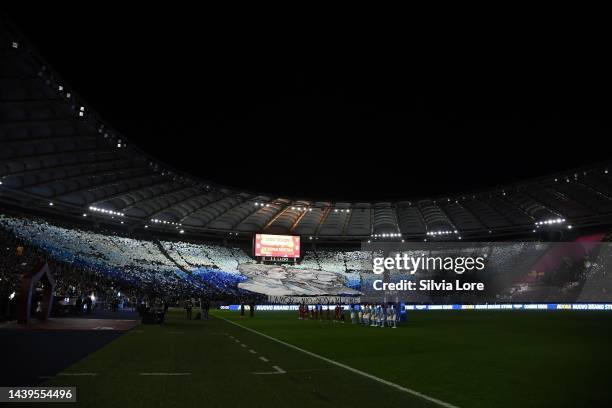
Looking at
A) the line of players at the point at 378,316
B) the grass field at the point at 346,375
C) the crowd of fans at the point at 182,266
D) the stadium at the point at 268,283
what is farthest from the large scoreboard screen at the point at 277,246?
the grass field at the point at 346,375

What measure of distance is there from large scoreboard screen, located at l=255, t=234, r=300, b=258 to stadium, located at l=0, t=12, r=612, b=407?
0.72ft

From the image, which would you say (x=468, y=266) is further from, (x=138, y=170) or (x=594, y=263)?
(x=138, y=170)

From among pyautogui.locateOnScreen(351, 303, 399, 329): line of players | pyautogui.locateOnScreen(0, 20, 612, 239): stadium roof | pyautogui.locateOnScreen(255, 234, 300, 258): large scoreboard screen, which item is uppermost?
pyautogui.locateOnScreen(0, 20, 612, 239): stadium roof

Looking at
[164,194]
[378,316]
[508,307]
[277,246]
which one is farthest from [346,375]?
[277,246]

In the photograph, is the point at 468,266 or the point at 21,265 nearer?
the point at 21,265

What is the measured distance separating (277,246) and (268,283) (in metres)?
9.16

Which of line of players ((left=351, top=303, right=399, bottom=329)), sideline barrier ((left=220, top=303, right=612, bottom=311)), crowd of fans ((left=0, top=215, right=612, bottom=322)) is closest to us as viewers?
line of players ((left=351, top=303, right=399, bottom=329))

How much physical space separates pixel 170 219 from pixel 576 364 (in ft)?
253

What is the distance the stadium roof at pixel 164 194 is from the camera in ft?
138

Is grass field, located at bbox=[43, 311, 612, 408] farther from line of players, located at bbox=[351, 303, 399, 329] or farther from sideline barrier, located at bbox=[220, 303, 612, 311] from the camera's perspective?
sideline barrier, located at bbox=[220, 303, 612, 311]

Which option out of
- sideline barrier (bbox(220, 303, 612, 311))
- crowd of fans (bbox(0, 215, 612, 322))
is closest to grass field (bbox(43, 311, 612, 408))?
crowd of fans (bbox(0, 215, 612, 322))

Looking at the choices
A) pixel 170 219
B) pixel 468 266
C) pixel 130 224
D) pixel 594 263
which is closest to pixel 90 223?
pixel 130 224

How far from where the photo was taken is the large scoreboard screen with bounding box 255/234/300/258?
78.4 metres

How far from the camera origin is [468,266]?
90.8 metres
